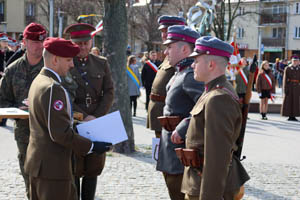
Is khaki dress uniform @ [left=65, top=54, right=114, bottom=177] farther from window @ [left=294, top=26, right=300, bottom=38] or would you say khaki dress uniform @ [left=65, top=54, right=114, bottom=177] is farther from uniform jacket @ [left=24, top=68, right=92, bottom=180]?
Answer: window @ [left=294, top=26, right=300, bottom=38]

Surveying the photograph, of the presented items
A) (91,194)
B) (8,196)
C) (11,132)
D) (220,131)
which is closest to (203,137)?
(220,131)

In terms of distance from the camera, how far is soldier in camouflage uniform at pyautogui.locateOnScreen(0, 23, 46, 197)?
532 cm

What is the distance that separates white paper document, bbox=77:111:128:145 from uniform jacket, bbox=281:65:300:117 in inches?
502

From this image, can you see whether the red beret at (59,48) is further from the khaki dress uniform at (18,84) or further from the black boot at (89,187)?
the black boot at (89,187)

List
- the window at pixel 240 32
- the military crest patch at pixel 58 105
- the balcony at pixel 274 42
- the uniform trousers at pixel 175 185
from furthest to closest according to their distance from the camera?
the window at pixel 240 32, the balcony at pixel 274 42, the uniform trousers at pixel 175 185, the military crest patch at pixel 58 105

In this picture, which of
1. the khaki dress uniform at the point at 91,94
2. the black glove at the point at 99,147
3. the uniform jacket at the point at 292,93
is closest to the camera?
the black glove at the point at 99,147

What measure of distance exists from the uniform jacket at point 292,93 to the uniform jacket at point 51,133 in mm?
13314

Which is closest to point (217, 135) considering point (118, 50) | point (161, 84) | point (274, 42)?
point (161, 84)

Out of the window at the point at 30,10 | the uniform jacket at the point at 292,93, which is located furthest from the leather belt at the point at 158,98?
the window at the point at 30,10

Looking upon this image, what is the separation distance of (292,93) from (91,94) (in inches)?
480

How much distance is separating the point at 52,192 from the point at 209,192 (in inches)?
52.0

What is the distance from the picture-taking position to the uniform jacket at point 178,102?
15.0ft

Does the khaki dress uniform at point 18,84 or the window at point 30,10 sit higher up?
the window at point 30,10

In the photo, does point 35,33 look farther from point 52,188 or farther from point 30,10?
point 30,10
